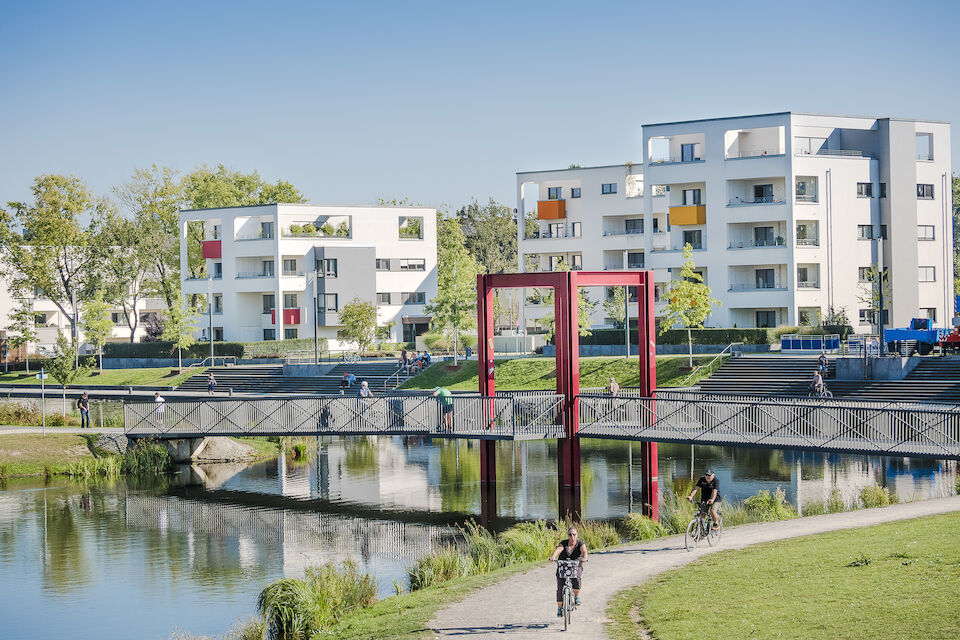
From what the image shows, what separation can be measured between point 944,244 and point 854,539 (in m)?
55.8

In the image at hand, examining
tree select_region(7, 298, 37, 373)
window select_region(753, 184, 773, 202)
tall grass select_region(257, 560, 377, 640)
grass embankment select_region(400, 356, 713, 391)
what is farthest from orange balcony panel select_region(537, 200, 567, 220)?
tall grass select_region(257, 560, 377, 640)

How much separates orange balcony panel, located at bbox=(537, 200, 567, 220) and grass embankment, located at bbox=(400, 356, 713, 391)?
23.1 meters

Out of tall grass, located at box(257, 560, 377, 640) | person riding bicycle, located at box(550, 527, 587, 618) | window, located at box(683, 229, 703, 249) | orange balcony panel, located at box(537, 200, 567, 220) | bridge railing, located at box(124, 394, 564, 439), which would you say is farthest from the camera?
orange balcony panel, located at box(537, 200, 567, 220)

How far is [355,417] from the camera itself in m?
37.2

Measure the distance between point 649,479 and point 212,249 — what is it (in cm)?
6145

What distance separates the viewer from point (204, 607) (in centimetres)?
2280

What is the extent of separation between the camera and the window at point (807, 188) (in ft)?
222

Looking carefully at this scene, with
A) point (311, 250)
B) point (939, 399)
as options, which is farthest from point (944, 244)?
point (311, 250)

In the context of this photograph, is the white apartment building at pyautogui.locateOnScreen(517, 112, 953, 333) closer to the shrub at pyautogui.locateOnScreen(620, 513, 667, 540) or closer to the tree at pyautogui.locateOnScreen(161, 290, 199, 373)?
the tree at pyautogui.locateOnScreen(161, 290, 199, 373)

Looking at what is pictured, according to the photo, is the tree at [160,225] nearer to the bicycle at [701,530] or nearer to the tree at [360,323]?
the tree at [360,323]

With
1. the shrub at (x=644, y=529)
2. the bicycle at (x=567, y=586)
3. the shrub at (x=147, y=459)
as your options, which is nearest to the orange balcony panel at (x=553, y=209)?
the shrub at (x=147, y=459)

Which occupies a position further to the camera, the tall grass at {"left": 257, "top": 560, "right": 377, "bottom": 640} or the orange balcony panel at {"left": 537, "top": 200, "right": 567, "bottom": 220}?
the orange balcony panel at {"left": 537, "top": 200, "right": 567, "bottom": 220}

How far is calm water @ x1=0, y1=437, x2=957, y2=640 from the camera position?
23453 millimetres

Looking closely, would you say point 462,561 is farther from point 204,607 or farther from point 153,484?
point 153,484
